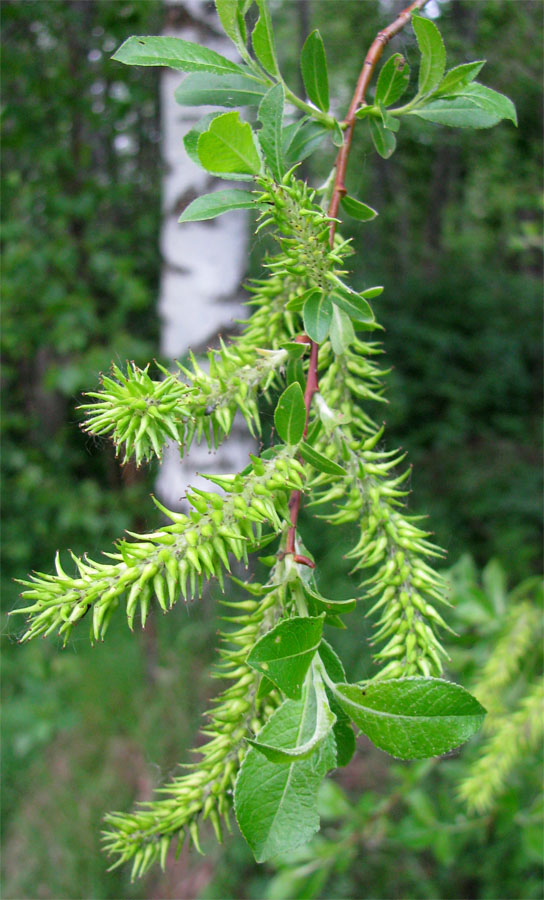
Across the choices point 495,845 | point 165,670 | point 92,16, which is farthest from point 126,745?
point 92,16

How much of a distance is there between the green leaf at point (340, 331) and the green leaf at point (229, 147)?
0.14m

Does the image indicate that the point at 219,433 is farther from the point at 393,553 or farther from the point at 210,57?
the point at 210,57

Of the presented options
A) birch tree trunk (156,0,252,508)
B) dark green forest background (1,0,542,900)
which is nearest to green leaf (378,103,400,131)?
dark green forest background (1,0,542,900)

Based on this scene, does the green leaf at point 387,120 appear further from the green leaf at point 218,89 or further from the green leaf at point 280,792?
the green leaf at point 280,792

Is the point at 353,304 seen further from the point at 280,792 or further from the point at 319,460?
the point at 280,792

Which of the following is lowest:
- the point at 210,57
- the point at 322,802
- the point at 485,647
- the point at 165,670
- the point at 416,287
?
the point at 165,670

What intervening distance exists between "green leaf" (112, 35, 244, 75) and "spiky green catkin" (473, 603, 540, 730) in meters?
1.16

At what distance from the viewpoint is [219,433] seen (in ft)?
2.17

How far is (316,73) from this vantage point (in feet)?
2.23

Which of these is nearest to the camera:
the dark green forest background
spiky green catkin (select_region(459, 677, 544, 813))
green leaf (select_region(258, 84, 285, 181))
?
green leaf (select_region(258, 84, 285, 181))

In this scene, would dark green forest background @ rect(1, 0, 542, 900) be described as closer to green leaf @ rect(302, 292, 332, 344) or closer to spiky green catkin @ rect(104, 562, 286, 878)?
green leaf @ rect(302, 292, 332, 344)

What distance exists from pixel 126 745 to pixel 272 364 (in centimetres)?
277

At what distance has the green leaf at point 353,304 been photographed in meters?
0.55

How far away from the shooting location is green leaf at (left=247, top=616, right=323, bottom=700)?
48cm
